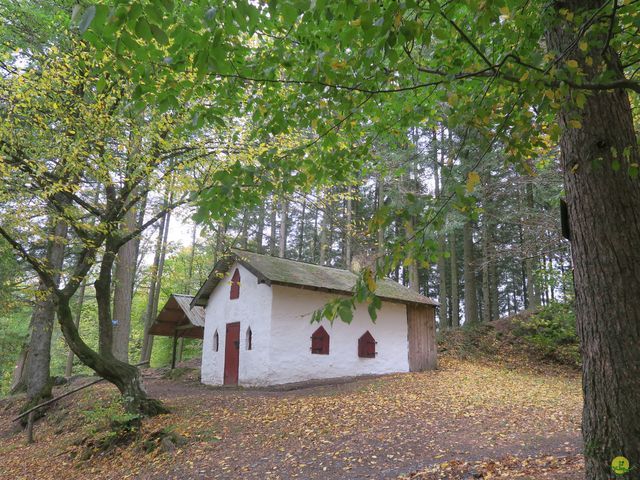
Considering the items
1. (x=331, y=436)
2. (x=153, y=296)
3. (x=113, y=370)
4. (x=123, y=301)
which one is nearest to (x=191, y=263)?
(x=153, y=296)

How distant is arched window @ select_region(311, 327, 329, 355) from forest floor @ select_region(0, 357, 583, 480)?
84.9 inches

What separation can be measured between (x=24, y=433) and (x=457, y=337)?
17026 mm

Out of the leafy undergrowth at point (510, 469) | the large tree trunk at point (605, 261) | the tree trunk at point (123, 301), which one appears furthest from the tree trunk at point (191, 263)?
the large tree trunk at point (605, 261)

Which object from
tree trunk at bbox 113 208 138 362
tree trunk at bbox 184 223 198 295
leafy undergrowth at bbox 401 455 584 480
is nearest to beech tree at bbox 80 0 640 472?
leafy undergrowth at bbox 401 455 584 480

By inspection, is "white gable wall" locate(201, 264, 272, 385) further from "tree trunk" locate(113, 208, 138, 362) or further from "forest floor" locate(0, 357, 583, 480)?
"tree trunk" locate(113, 208, 138, 362)

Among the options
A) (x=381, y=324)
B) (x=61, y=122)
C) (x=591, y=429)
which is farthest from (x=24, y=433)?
(x=591, y=429)

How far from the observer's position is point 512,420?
8.38 m

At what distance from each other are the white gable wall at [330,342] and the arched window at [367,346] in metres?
0.16

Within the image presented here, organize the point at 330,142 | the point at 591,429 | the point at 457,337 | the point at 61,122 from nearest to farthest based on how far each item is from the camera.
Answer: the point at 591,429
the point at 330,142
the point at 61,122
the point at 457,337

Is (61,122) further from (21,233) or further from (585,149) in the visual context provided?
(585,149)

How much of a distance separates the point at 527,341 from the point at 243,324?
12.6 meters

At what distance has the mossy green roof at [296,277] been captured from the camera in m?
15.0

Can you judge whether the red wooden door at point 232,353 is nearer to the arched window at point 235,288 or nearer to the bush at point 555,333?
the arched window at point 235,288

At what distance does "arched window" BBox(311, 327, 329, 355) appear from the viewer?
604 inches
